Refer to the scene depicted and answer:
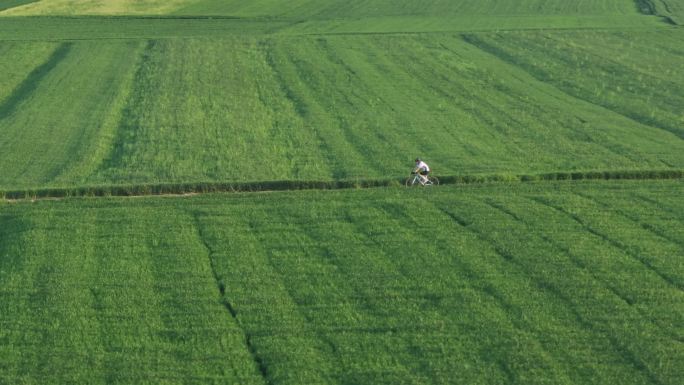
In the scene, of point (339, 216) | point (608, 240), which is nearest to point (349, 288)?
point (339, 216)

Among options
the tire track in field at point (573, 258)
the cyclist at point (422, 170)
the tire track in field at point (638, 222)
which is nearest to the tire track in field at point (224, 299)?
the cyclist at point (422, 170)

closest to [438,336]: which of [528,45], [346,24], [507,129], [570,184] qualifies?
[570,184]

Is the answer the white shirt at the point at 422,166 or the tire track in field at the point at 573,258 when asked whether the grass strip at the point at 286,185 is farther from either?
the tire track in field at the point at 573,258

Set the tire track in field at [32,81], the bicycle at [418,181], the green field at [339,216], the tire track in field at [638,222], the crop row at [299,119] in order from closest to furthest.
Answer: the green field at [339,216] < the tire track in field at [638,222] < the bicycle at [418,181] < the crop row at [299,119] < the tire track in field at [32,81]

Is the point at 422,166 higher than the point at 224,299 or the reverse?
the reverse

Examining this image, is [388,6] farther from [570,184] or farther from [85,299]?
[85,299]

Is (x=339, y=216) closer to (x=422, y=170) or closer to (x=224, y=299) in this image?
(x=422, y=170)
